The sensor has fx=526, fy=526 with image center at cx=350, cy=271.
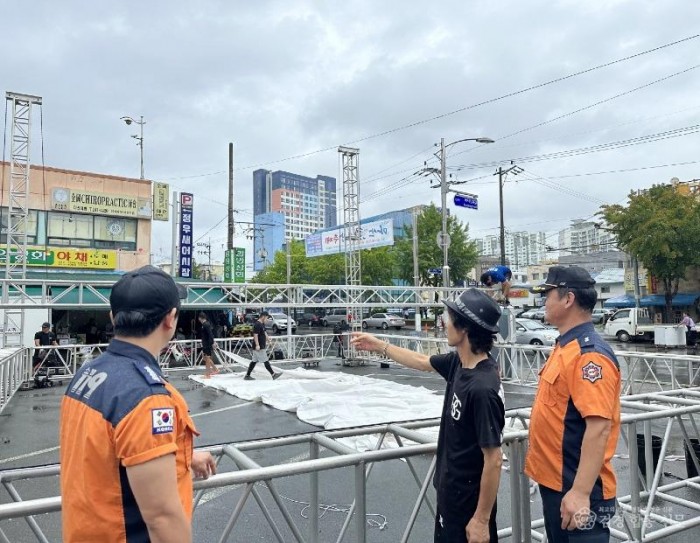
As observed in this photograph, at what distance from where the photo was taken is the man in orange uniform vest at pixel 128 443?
1.56m

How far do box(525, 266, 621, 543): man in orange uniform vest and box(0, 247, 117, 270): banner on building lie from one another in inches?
961

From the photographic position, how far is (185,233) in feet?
80.5

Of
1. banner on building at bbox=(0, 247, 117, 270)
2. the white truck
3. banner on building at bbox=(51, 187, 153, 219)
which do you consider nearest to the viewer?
banner on building at bbox=(0, 247, 117, 270)

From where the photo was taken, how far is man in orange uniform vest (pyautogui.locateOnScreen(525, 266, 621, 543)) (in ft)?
8.00

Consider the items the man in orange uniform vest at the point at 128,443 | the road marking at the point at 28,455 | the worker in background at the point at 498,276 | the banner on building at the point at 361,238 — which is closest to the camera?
the man in orange uniform vest at the point at 128,443

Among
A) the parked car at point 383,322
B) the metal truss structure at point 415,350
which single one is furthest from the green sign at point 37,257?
the parked car at point 383,322

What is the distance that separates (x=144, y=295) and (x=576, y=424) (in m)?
2.07

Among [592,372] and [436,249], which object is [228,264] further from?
[592,372]

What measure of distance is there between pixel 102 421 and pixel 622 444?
25.5 ft

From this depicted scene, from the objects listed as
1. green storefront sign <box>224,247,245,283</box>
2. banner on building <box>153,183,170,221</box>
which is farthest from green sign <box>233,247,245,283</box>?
banner on building <box>153,183,170,221</box>

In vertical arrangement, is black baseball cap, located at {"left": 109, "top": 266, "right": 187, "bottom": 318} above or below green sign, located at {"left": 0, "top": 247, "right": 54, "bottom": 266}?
below

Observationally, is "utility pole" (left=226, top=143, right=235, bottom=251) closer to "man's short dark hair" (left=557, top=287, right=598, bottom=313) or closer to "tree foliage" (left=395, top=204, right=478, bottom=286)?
"tree foliage" (left=395, top=204, right=478, bottom=286)

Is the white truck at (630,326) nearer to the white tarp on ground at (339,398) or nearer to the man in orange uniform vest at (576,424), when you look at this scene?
the white tarp on ground at (339,398)

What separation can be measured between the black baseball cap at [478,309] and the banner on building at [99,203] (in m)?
25.5
